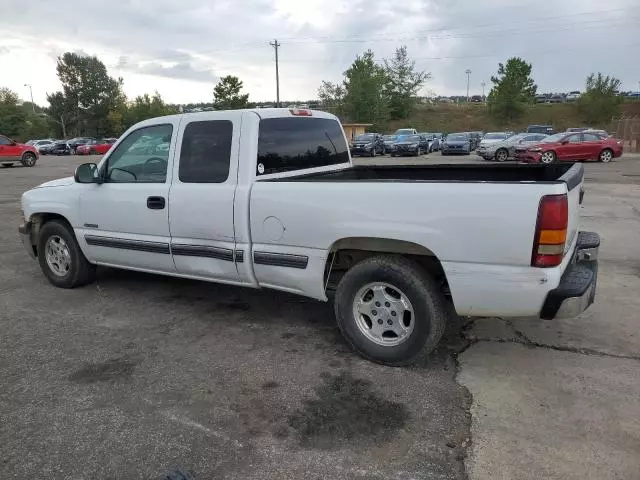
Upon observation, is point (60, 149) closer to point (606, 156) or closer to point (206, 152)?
point (606, 156)

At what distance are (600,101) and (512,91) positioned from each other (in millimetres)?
11340

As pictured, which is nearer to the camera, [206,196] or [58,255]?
[206,196]

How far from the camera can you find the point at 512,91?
2741 inches

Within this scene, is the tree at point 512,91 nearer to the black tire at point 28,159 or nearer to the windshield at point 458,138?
the windshield at point 458,138

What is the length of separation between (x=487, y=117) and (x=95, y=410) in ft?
271

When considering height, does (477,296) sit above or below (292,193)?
below

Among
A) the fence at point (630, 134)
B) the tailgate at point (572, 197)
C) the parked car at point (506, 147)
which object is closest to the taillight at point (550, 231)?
the tailgate at point (572, 197)

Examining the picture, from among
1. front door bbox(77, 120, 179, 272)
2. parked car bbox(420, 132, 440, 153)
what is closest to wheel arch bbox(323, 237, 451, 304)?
front door bbox(77, 120, 179, 272)

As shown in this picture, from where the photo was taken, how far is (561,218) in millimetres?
3004

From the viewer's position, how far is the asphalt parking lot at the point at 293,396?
270 centimetres

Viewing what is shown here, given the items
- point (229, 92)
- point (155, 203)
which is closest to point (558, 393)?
point (155, 203)

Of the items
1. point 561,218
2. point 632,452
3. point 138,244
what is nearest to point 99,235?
point 138,244

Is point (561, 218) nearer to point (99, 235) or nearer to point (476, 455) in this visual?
point (476, 455)

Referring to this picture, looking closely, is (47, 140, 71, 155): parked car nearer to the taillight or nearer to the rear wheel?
the rear wheel
